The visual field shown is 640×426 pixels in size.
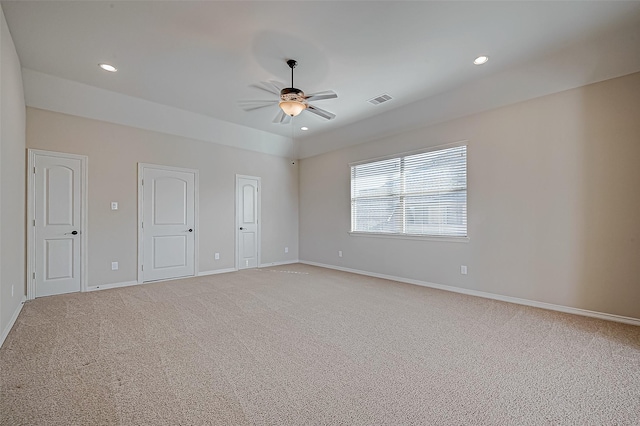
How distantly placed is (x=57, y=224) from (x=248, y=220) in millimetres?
3275

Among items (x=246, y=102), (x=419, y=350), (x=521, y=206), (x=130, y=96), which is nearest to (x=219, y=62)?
(x=246, y=102)

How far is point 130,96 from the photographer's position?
462 cm

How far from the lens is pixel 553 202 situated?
370 cm

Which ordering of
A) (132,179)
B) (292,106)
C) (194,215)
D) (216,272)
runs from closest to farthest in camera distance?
1. (292,106)
2. (132,179)
3. (194,215)
4. (216,272)

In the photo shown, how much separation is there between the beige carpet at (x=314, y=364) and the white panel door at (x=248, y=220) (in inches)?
102

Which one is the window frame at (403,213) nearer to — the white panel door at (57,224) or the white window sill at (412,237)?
the white window sill at (412,237)

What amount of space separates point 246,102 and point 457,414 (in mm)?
4557

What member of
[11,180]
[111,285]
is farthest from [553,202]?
[111,285]

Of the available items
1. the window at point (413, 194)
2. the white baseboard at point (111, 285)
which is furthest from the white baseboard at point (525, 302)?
the white baseboard at point (111, 285)

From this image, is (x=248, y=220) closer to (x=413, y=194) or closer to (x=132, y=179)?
(x=132, y=179)

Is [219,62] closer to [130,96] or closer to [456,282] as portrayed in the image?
[130,96]

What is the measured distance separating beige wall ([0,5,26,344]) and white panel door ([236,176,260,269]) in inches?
134

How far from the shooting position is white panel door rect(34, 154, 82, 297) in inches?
166

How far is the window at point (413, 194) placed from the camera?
4.65m
